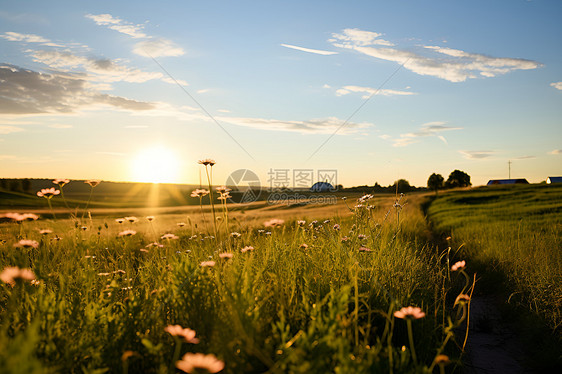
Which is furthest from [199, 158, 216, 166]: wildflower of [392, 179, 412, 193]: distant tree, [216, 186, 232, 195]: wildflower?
[392, 179, 412, 193]: distant tree

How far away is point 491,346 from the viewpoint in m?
4.88

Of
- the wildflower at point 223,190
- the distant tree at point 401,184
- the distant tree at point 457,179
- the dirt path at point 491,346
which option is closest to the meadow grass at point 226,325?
the dirt path at point 491,346

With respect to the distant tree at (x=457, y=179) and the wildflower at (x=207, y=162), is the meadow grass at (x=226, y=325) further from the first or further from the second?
the distant tree at (x=457, y=179)

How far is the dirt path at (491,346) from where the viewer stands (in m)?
4.28

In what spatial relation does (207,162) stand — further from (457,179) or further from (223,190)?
(457,179)

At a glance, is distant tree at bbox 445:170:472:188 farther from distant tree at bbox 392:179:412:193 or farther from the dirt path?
→ the dirt path

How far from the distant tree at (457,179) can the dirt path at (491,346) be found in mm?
82400

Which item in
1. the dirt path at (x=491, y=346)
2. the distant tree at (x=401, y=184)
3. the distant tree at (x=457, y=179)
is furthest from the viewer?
the distant tree at (x=457, y=179)

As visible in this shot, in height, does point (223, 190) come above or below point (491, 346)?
above

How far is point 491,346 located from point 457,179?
280 feet

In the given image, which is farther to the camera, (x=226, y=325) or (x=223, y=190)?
(x=223, y=190)

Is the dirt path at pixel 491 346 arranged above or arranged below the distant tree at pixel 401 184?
below

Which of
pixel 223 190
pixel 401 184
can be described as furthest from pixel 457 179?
pixel 223 190

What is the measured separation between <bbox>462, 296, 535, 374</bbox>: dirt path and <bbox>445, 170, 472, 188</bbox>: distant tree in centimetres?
8240
